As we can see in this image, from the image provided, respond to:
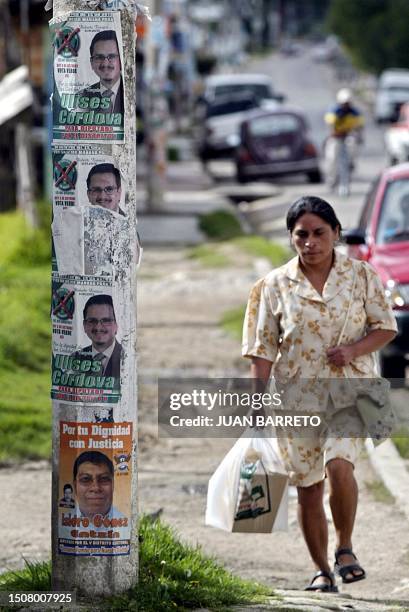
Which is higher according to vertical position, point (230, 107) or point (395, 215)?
point (230, 107)

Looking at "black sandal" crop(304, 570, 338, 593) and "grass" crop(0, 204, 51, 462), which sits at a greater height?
"grass" crop(0, 204, 51, 462)

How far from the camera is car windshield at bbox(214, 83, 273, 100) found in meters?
41.4

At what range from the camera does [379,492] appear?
800 centimetres

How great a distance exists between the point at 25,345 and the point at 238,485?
20.7 feet

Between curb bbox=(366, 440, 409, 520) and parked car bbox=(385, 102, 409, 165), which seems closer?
curb bbox=(366, 440, 409, 520)

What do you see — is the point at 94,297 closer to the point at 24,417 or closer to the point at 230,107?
the point at 24,417

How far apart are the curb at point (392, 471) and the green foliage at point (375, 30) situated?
212ft

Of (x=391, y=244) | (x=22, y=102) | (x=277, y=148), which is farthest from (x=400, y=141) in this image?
(x=391, y=244)

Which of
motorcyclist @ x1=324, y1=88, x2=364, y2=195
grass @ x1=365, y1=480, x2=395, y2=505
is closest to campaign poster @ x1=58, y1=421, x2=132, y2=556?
grass @ x1=365, y1=480, x2=395, y2=505

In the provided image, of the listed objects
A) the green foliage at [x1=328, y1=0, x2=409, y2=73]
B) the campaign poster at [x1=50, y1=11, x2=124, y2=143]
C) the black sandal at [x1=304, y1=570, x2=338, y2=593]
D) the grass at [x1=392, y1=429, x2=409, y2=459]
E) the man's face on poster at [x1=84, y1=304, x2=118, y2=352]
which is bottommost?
the black sandal at [x1=304, y1=570, x2=338, y2=593]

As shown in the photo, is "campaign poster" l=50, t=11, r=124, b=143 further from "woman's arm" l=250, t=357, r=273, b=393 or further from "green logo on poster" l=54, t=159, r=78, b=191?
"woman's arm" l=250, t=357, r=273, b=393

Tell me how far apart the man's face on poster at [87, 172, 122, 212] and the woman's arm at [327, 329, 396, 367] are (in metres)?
1.18

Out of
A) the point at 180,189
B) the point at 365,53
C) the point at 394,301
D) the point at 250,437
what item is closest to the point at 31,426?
the point at 394,301

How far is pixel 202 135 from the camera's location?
1439 inches
